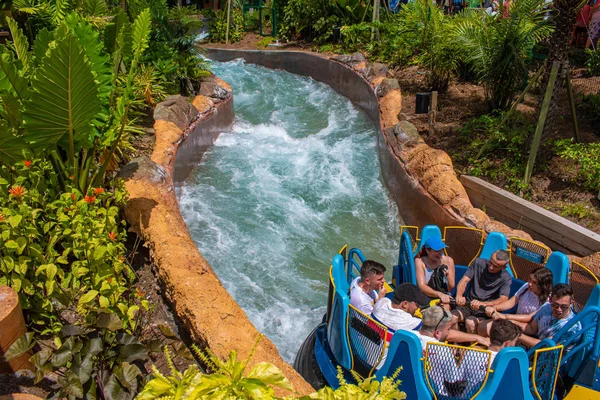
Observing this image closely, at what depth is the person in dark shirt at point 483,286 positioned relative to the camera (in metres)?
4.25

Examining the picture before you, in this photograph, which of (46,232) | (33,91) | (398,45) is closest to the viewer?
(33,91)

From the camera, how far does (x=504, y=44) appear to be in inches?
294

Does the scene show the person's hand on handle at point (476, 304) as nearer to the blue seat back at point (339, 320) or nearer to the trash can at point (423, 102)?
the blue seat back at point (339, 320)

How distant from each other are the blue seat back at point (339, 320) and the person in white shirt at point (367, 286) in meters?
0.11

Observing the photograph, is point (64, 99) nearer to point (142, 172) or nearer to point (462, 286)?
point (142, 172)

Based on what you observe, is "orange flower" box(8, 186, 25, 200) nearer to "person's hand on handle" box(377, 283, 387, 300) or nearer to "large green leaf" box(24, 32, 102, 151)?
"large green leaf" box(24, 32, 102, 151)

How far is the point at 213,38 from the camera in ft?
59.1

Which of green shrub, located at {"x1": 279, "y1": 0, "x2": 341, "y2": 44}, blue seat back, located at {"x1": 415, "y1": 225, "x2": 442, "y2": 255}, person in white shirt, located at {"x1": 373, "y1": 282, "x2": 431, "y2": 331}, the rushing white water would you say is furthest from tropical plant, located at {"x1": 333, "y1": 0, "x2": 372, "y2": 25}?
person in white shirt, located at {"x1": 373, "y1": 282, "x2": 431, "y2": 331}

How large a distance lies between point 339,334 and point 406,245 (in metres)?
1.15

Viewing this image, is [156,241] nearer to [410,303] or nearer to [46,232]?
[46,232]

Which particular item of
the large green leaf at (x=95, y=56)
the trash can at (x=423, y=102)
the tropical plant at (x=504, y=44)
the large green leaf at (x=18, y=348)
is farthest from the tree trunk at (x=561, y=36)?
the large green leaf at (x=18, y=348)

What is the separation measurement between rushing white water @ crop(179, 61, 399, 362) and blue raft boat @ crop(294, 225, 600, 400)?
1136 mm

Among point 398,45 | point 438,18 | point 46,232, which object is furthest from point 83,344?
point 398,45

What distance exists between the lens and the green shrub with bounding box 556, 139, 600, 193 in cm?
590
